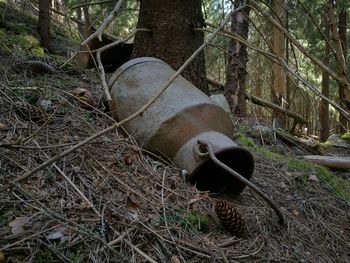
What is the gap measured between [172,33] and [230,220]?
218 cm

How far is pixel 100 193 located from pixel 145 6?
7.92ft

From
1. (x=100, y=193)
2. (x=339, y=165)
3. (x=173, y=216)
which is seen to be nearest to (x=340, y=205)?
(x=339, y=165)

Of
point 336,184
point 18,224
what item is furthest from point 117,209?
point 336,184

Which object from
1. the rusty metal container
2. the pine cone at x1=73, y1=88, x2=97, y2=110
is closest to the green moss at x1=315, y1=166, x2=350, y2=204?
the rusty metal container

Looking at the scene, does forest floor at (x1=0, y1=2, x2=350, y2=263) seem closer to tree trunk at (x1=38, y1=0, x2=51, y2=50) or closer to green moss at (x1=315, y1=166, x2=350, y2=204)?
green moss at (x1=315, y1=166, x2=350, y2=204)

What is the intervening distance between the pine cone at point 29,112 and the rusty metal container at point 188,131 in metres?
0.59

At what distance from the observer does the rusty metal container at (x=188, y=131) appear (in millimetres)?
2803

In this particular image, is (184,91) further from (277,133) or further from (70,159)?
(277,133)

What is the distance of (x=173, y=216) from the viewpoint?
87.6 inches

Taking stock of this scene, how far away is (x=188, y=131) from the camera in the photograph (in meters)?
2.87

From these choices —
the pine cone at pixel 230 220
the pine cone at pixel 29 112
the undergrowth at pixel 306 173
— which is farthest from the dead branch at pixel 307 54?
the pine cone at pixel 29 112

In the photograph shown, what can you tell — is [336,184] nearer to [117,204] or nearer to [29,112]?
[117,204]

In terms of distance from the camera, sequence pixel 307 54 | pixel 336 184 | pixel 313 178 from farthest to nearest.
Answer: pixel 336 184, pixel 313 178, pixel 307 54

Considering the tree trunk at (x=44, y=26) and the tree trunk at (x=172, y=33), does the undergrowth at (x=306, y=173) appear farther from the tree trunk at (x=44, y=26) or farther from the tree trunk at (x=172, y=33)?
the tree trunk at (x=44, y=26)
